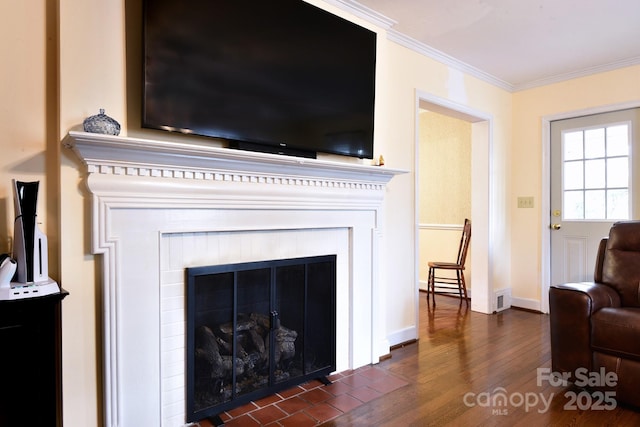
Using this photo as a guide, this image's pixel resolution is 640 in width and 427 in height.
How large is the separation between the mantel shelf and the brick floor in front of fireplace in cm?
128

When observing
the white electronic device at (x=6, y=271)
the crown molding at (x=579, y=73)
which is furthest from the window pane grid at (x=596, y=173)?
the white electronic device at (x=6, y=271)

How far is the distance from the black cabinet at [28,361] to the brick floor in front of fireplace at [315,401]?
741 mm

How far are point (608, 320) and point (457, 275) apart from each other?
97.8 inches

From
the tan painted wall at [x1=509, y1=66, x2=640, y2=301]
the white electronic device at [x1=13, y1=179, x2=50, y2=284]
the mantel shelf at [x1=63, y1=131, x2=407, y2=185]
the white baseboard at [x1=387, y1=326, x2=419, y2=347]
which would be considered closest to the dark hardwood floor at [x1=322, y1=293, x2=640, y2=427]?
the white baseboard at [x1=387, y1=326, x2=419, y2=347]

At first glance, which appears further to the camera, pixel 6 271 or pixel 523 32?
pixel 523 32

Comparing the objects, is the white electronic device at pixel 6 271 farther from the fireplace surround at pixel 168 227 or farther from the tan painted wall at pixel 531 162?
the tan painted wall at pixel 531 162

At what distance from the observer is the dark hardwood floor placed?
6.43 feet

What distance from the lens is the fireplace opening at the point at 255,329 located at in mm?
1966

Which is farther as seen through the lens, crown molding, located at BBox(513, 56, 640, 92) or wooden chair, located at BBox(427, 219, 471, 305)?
wooden chair, located at BBox(427, 219, 471, 305)

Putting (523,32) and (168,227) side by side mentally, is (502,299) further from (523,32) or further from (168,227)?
(168,227)

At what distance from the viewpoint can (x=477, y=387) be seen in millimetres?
2316

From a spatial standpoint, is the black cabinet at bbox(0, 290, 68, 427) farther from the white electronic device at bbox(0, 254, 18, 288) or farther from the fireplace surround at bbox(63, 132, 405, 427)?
the fireplace surround at bbox(63, 132, 405, 427)

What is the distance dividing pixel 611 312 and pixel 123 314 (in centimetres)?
253

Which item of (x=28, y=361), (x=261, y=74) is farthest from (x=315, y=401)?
(x=261, y=74)
